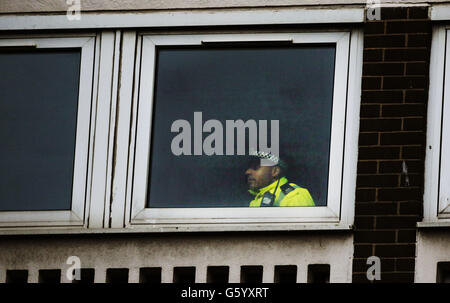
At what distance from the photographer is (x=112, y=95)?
1470cm

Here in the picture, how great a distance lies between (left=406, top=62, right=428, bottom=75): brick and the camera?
1430 centimetres

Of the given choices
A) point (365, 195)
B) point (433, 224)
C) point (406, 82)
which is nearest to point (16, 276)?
point (365, 195)

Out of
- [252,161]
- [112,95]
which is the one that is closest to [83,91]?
[112,95]

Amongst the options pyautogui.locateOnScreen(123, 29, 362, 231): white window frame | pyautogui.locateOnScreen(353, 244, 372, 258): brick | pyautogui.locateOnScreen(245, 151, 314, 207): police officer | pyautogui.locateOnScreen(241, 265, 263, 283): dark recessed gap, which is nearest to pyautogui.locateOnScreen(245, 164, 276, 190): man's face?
pyautogui.locateOnScreen(245, 151, 314, 207): police officer

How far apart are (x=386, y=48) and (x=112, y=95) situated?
225 centimetres

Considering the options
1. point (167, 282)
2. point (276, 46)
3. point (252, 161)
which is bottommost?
point (167, 282)

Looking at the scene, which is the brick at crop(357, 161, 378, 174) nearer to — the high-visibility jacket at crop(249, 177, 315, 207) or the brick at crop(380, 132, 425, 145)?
the brick at crop(380, 132, 425, 145)

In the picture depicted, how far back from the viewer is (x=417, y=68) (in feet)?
46.9

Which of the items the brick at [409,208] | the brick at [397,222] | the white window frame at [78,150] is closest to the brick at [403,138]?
the brick at [409,208]

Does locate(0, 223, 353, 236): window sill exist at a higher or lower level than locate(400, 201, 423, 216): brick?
lower

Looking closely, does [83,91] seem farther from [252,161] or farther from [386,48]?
[386,48]

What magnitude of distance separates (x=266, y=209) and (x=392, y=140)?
3.72 ft

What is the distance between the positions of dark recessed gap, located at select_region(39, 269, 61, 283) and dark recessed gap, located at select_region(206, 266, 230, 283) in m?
1.20

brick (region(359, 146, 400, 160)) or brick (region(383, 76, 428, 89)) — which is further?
brick (region(383, 76, 428, 89))
